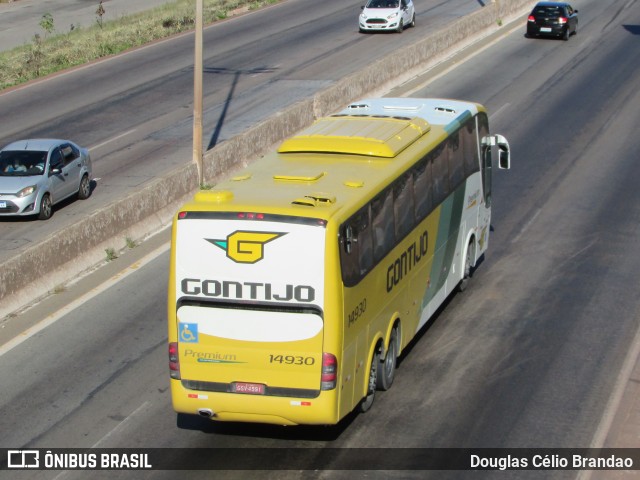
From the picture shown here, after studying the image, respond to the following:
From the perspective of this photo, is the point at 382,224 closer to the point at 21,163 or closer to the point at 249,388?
the point at 249,388

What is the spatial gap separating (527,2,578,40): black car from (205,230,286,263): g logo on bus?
37008 millimetres

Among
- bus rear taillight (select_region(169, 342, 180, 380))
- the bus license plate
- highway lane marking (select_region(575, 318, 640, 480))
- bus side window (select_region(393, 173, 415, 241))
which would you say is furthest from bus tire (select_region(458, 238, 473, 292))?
bus rear taillight (select_region(169, 342, 180, 380))

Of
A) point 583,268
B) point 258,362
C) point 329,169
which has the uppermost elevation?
point 329,169

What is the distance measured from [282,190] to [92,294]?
7.44 metres

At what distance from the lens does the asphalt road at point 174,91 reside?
3119cm

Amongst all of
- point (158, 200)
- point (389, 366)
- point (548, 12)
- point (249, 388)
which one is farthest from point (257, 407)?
point (548, 12)

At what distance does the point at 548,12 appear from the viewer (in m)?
47.4

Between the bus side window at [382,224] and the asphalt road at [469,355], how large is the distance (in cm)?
227

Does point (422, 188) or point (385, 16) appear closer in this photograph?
point (422, 188)

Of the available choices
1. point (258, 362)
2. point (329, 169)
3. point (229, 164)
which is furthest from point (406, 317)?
point (229, 164)

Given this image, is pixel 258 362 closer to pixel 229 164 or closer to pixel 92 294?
pixel 92 294

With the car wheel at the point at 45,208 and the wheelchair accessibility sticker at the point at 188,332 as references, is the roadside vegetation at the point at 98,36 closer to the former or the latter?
the car wheel at the point at 45,208

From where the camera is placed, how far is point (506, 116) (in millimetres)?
35250

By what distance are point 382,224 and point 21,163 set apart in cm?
1513
